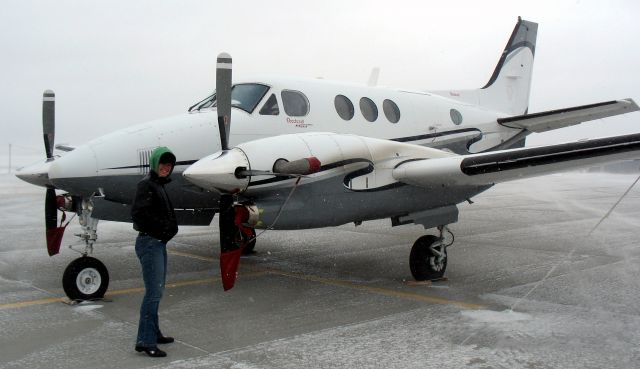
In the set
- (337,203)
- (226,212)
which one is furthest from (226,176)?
(337,203)

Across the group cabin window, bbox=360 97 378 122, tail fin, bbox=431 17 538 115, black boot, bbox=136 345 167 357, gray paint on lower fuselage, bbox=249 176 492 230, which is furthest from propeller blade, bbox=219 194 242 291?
tail fin, bbox=431 17 538 115

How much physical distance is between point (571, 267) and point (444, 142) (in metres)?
3.00

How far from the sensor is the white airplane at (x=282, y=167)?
6.76 metres

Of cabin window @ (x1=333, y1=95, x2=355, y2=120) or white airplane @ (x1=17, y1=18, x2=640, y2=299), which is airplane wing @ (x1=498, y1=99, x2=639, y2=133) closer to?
white airplane @ (x1=17, y1=18, x2=640, y2=299)

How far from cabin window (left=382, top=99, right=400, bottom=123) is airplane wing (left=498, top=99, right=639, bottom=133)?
274cm

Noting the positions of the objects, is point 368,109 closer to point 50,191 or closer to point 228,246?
point 228,246

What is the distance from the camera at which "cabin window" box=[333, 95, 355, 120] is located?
9.34m

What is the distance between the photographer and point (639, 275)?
867 cm

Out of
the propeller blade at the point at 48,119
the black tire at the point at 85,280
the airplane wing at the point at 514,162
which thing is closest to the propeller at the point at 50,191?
the propeller blade at the point at 48,119

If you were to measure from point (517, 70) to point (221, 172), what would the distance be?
10.0 meters

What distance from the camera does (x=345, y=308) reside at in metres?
6.81

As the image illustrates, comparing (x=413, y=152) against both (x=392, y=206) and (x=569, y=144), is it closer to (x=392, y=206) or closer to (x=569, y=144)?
(x=392, y=206)

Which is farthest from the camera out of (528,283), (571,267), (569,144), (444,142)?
(444,142)

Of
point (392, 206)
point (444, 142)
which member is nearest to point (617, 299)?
point (392, 206)
